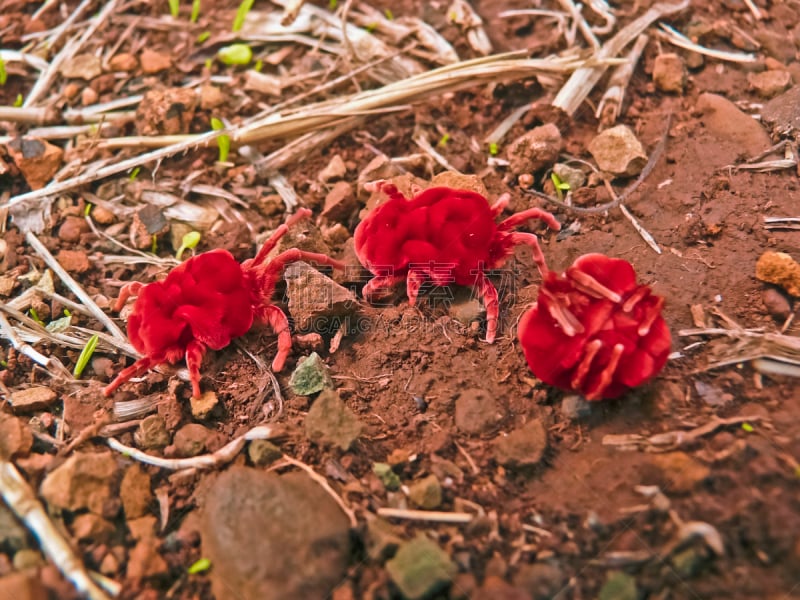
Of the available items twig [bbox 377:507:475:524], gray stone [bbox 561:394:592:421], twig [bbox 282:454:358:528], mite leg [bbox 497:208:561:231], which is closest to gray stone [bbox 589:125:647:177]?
mite leg [bbox 497:208:561:231]

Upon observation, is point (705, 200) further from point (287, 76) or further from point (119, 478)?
point (119, 478)

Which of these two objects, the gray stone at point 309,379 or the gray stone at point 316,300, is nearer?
the gray stone at point 309,379

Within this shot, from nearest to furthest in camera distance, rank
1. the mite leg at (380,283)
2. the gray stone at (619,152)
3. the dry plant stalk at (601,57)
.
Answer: the mite leg at (380,283), the gray stone at (619,152), the dry plant stalk at (601,57)

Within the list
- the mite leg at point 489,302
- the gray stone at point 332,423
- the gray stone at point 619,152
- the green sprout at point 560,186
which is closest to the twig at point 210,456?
the gray stone at point 332,423

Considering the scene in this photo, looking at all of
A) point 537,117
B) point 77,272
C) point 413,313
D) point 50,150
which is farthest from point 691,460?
point 50,150

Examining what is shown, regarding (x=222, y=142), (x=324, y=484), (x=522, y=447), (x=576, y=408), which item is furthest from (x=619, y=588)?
(x=222, y=142)

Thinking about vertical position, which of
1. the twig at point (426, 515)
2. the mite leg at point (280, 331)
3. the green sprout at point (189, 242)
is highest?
the green sprout at point (189, 242)

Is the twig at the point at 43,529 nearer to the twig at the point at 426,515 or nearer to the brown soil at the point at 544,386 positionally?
the brown soil at the point at 544,386
